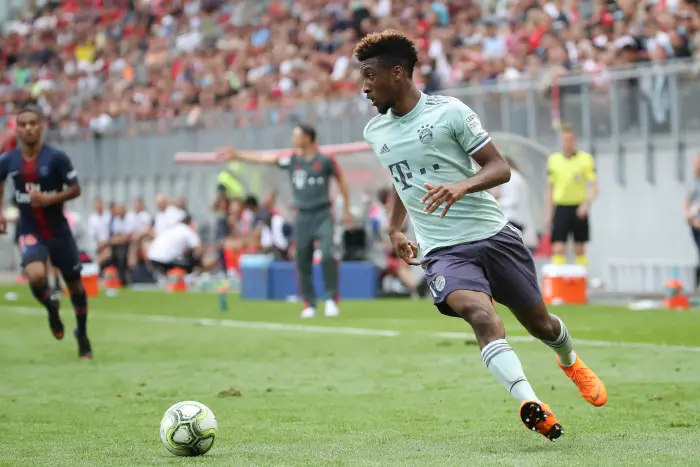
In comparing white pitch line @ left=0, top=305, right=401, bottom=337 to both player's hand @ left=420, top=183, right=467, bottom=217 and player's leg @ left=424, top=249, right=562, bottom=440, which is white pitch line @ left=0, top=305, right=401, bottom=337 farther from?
player's hand @ left=420, top=183, right=467, bottom=217

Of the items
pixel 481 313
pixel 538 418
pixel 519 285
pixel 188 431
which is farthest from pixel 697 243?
pixel 188 431

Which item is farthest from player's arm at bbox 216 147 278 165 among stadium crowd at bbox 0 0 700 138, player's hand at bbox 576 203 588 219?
stadium crowd at bbox 0 0 700 138

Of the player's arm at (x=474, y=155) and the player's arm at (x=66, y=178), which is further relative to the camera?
the player's arm at (x=66, y=178)

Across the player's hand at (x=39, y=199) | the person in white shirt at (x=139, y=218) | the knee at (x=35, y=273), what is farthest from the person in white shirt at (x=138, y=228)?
the player's hand at (x=39, y=199)

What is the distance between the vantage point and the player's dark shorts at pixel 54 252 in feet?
38.7

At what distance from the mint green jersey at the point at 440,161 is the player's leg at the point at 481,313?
0.41 ft

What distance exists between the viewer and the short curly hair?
283 inches

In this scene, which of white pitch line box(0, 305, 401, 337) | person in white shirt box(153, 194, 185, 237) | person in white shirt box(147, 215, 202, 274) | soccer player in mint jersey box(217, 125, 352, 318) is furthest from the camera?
person in white shirt box(153, 194, 185, 237)

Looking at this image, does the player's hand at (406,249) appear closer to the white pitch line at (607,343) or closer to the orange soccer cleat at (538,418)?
the orange soccer cleat at (538,418)

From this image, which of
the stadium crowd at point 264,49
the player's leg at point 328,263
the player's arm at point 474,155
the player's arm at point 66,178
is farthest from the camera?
the stadium crowd at point 264,49

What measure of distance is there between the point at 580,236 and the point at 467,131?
39.5ft

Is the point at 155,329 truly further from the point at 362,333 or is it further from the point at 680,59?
the point at 680,59

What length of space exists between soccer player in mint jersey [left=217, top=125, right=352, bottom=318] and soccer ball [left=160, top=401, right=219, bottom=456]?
10.2 metres

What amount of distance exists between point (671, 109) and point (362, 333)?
8.01m
